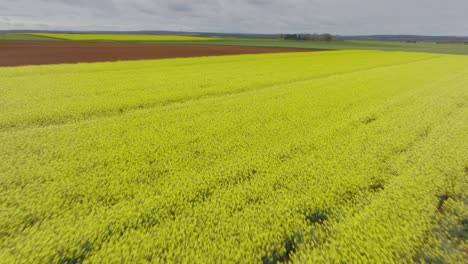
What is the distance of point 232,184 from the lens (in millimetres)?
3764

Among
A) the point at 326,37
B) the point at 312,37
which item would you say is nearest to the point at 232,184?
the point at 326,37

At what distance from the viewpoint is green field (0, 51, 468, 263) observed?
2535 mm

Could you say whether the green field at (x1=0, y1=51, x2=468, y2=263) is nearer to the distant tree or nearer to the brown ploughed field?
the brown ploughed field

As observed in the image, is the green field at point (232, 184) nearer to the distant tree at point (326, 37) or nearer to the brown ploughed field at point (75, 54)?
the brown ploughed field at point (75, 54)

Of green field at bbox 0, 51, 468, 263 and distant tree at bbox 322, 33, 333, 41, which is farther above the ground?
distant tree at bbox 322, 33, 333, 41

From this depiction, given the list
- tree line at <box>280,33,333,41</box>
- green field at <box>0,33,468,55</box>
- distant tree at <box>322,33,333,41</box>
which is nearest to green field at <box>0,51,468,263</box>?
green field at <box>0,33,468,55</box>

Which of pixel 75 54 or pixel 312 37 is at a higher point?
pixel 312 37

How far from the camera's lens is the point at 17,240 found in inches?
101

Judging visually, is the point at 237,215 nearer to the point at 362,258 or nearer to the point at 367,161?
the point at 362,258

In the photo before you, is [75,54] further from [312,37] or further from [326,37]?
[312,37]

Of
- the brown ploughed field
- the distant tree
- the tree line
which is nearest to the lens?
the brown ploughed field

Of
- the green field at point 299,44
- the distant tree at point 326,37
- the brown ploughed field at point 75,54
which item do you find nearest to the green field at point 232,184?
the brown ploughed field at point 75,54

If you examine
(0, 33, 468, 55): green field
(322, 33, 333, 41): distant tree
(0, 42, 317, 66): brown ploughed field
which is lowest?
(0, 42, 317, 66): brown ploughed field

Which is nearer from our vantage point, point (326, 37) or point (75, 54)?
point (75, 54)
